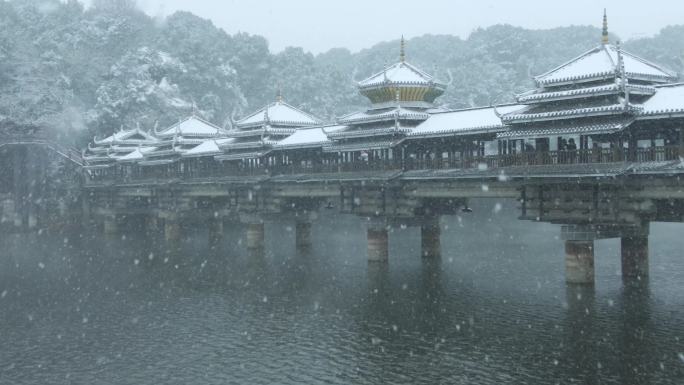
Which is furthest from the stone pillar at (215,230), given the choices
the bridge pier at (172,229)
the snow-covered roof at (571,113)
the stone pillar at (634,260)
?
the stone pillar at (634,260)

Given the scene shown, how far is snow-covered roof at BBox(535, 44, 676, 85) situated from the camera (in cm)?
3231

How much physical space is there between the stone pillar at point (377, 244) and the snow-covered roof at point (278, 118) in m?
13.5

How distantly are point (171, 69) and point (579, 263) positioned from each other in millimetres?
82089

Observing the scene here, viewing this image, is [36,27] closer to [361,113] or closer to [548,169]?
[361,113]

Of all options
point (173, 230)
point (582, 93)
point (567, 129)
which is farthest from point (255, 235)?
point (582, 93)

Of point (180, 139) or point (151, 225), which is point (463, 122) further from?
point (151, 225)

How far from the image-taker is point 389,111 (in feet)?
146

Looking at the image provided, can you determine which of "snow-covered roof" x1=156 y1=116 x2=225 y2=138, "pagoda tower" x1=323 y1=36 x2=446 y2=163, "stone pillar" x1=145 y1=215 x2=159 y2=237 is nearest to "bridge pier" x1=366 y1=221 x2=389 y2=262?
"pagoda tower" x1=323 y1=36 x2=446 y2=163

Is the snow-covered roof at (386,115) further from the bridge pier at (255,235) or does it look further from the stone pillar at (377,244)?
the bridge pier at (255,235)

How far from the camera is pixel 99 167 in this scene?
3187 inches

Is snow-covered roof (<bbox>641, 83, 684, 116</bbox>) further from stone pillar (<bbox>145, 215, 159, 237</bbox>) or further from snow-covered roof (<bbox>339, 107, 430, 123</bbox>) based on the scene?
stone pillar (<bbox>145, 215, 159, 237</bbox>)

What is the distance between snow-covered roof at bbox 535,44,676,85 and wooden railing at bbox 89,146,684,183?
11.8 feet

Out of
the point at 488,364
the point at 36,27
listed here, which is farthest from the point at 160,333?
the point at 36,27

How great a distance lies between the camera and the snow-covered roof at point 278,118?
A: 5509 cm
